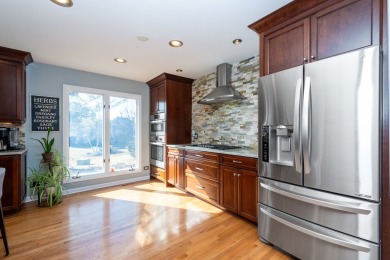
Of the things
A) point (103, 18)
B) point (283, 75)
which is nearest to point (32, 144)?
point (103, 18)

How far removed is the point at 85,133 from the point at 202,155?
2402 mm

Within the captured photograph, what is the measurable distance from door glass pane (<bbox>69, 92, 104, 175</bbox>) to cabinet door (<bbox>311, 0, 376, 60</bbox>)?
375cm

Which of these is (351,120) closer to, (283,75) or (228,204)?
(283,75)

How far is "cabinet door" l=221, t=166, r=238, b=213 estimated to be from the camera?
249 cm

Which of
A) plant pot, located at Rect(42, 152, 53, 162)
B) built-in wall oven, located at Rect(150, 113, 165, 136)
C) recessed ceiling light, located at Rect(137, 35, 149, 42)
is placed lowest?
plant pot, located at Rect(42, 152, 53, 162)

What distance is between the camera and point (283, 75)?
1717 millimetres

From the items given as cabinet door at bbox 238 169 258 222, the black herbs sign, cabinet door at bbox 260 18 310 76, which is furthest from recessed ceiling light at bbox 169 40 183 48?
the black herbs sign

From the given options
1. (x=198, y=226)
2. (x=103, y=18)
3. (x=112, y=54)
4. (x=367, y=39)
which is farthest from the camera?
(x=112, y=54)

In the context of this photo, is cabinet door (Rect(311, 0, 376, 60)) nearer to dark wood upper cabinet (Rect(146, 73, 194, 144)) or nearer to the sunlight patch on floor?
the sunlight patch on floor

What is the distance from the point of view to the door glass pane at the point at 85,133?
361 centimetres

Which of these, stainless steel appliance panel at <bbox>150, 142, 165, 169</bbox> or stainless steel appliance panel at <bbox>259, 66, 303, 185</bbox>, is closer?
stainless steel appliance panel at <bbox>259, 66, 303, 185</bbox>

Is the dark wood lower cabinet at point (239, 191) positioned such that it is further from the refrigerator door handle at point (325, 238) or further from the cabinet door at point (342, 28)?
the cabinet door at point (342, 28)

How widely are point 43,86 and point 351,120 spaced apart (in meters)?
4.23

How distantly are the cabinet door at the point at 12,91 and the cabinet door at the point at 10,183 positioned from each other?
0.62 meters
